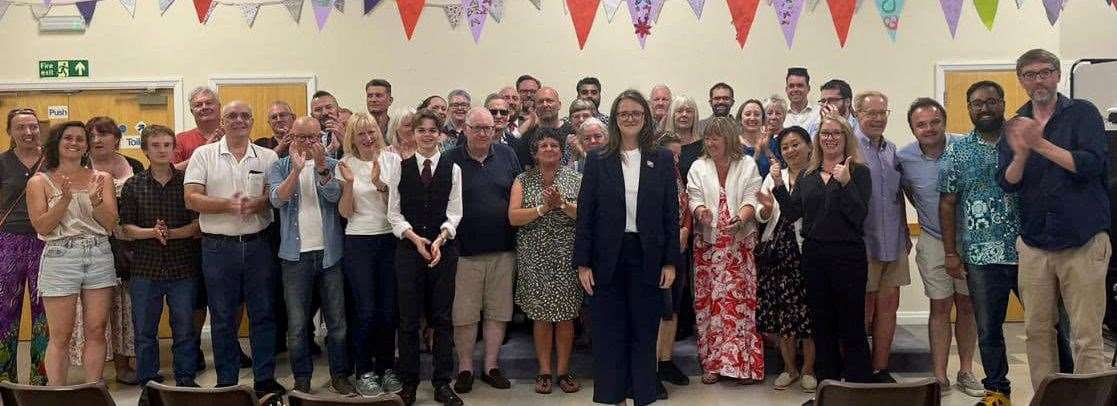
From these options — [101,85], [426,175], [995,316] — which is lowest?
[995,316]

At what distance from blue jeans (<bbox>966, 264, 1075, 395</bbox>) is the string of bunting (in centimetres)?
265

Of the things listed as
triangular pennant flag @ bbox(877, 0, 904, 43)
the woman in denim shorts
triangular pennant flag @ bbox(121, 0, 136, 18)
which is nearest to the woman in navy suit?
the woman in denim shorts

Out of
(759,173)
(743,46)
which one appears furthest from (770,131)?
(743,46)

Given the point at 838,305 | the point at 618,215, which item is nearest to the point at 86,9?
the point at 618,215

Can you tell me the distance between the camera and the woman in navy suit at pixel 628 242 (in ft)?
11.9

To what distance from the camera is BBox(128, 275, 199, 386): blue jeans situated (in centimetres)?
422

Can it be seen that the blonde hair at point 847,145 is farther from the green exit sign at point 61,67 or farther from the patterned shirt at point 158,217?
the green exit sign at point 61,67

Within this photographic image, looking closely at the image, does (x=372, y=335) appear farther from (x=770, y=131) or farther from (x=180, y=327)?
(x=770, y=131)

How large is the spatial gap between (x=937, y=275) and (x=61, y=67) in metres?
5.80

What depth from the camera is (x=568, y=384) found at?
14.7 ft

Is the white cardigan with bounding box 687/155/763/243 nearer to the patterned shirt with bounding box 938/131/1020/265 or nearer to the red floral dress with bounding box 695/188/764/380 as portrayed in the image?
the red floral dress with bounding box 695/188/764/380

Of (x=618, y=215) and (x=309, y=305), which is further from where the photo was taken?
(x=309, y=305)

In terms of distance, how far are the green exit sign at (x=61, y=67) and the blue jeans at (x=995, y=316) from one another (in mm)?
5785

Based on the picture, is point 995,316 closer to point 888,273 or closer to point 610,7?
point 888,273
